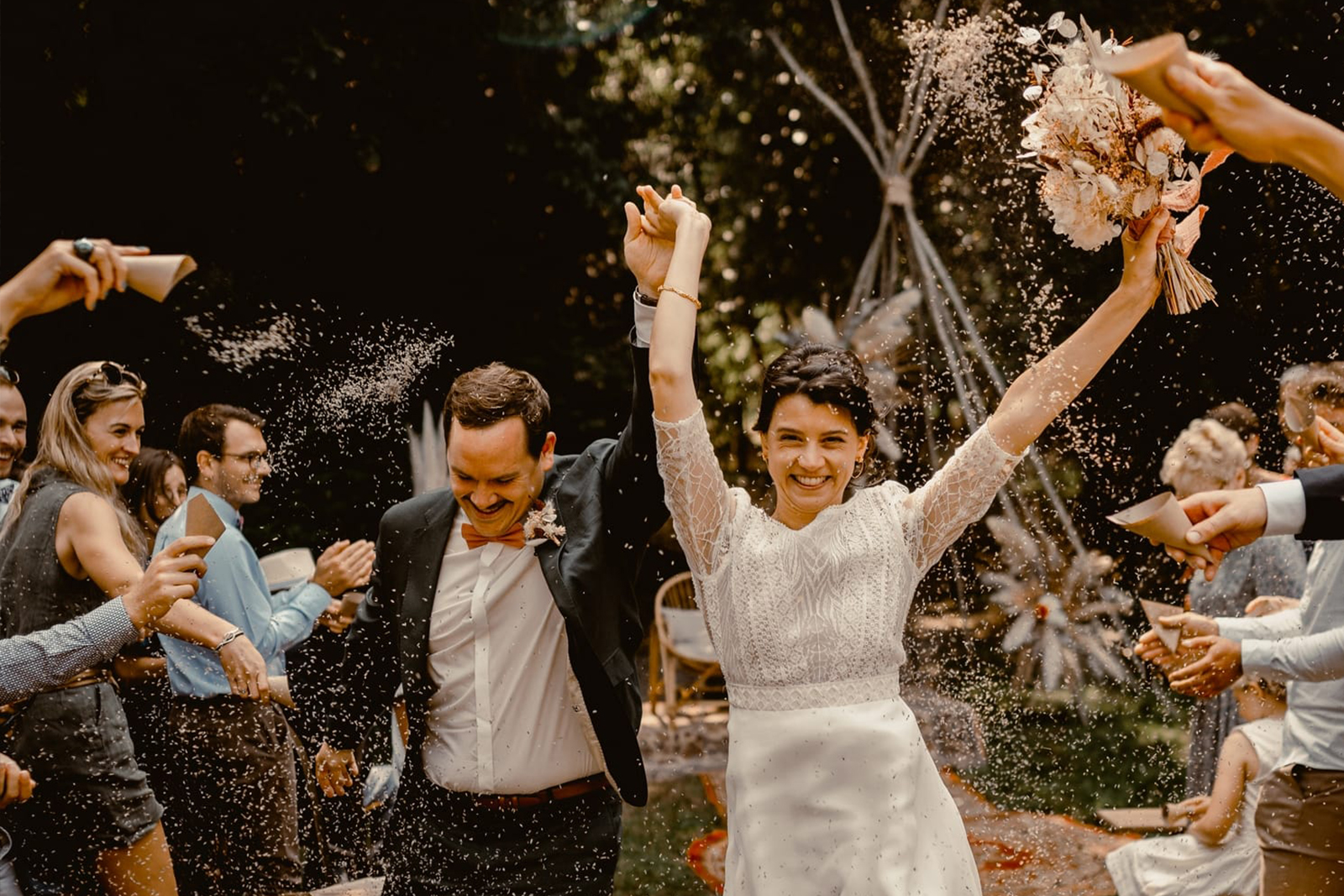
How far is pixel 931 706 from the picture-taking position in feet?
29.3

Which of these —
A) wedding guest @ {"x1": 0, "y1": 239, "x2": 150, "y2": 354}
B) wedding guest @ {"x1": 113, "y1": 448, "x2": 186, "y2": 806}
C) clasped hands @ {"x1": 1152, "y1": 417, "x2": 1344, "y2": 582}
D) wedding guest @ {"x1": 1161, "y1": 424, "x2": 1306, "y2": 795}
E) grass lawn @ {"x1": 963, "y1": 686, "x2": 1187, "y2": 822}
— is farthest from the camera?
grass lawn @ {"x1": 963, "y1": 686, "x2": 1187, "y2": 822}

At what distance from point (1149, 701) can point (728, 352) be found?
5.33 meters

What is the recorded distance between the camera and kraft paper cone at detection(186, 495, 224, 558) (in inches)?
120

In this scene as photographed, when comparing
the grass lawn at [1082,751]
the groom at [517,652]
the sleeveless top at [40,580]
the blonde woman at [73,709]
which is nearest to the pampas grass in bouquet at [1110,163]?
the groom at [517,652]

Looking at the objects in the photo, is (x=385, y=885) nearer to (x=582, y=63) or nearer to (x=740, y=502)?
(x=740, y=502)

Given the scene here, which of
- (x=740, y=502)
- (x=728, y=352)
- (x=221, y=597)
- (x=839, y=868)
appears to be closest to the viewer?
(x=839, y=868)

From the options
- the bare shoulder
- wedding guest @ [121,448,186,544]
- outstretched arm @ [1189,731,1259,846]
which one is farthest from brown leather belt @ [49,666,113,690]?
outstretched arm @ [1189,731,1259,846]

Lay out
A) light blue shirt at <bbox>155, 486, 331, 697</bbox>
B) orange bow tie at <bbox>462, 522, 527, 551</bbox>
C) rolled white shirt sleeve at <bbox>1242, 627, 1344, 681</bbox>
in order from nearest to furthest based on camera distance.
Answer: orange bow tie at <bbox>462, 522, 527, 551</bbox>
rolled white shirt sleeve at <bbox>1242, 627, 1344, 681</bbox>
light blue shirt at <bbox>155, 486, 331, 697</bbox>

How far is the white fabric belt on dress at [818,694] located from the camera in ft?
8.47

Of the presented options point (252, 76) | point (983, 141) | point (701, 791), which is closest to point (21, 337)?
point (252, 76)

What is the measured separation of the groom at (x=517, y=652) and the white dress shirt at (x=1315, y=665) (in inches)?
74.8

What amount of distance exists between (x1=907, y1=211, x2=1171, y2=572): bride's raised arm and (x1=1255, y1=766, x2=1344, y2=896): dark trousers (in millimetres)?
1762

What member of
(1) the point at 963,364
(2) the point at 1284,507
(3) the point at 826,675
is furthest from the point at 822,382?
(1) the point at 963,364

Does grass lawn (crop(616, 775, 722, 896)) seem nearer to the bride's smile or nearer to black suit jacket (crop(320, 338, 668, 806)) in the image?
black suit jacket (crop(320, 338, 668, 806))
